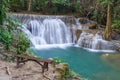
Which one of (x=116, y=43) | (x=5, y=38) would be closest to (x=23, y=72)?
(x=5, y=38)

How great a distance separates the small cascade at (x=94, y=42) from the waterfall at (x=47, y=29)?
1.18 m

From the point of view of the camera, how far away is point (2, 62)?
19.5 feet

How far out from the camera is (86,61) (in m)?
10.8

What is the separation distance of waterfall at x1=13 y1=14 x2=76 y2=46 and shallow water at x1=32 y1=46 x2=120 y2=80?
147 centimetres

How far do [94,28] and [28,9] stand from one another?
5.31 meters

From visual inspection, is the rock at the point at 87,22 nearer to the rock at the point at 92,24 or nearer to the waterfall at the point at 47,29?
the rock at the point at 92,24

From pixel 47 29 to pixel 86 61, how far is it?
4.72 meters

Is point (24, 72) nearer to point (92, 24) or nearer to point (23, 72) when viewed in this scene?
point (23, 72)

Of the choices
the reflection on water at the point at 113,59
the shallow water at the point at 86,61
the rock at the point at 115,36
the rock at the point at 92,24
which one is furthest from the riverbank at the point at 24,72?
the rock at the point at 92,24

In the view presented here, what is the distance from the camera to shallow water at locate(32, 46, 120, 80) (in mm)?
8636

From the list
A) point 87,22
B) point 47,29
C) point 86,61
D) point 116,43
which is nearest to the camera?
point 86,61

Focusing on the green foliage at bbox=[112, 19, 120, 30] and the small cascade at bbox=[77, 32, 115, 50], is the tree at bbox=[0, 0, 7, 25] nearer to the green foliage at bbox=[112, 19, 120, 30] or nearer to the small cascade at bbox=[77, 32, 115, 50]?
the small cascade at bbox=[77, 32, 115, 50]

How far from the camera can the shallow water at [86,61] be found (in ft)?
28.3

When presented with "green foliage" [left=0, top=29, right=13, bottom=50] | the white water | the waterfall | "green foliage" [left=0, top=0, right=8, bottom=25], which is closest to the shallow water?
the white water
